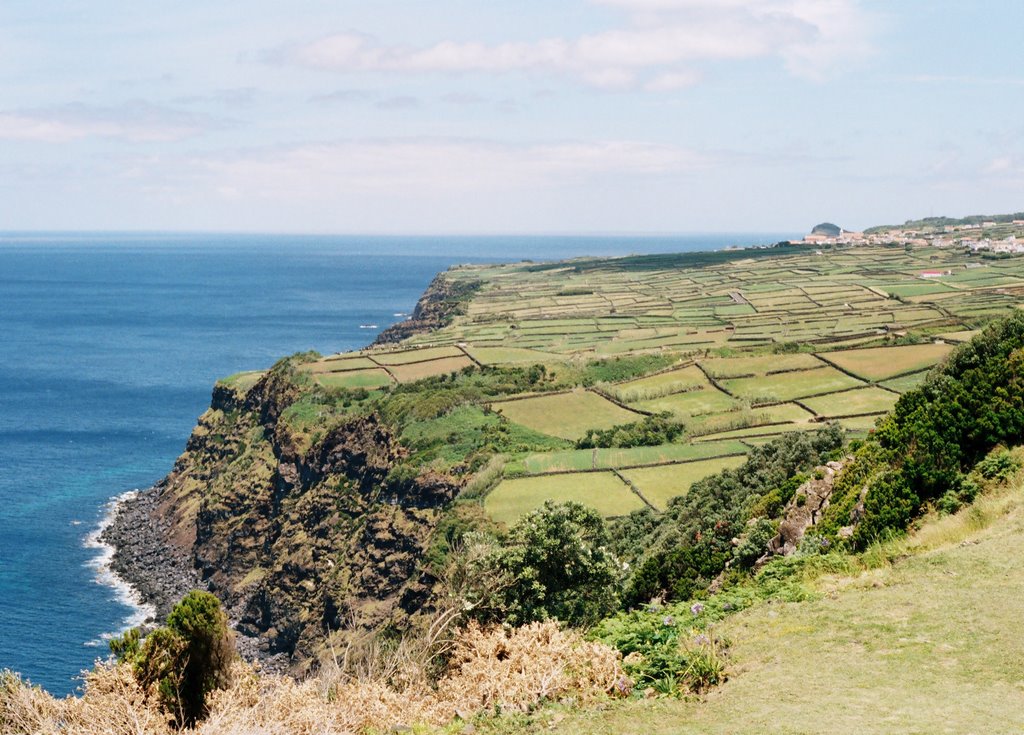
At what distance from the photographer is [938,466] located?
23.7 meters

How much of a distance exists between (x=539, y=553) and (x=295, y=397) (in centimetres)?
6746

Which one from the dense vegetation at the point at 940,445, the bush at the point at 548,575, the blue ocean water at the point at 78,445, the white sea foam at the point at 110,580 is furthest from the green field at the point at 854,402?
the blue ocean water at the point at 78,445

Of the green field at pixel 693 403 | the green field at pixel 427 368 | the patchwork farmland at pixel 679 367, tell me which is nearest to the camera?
the patchwork farmland at pixel 679 367

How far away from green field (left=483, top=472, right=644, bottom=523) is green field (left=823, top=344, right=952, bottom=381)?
27.8 metres

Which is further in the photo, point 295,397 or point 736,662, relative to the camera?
point 295,397

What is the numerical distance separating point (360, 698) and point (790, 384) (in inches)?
2433

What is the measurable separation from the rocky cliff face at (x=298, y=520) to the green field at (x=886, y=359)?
35202mm

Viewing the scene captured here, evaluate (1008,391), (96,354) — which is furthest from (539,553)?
(96,354)

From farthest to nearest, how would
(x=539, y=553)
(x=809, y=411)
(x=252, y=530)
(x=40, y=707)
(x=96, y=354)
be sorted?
1. (x=96, y=354)
2. (x=252, y=530)
3. (x=809, y=411)
4. (x=539, y=553)
5. (x=40, y=707)

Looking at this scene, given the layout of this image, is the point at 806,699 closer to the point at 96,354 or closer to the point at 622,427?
the point at 622,427

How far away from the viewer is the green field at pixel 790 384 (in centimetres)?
7125

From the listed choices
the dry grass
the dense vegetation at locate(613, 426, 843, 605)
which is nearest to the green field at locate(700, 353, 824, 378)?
the dense vegetation at locate(613, 426, 843, 605)

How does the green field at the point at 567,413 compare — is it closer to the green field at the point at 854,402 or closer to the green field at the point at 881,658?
the green field at the point at 854,402

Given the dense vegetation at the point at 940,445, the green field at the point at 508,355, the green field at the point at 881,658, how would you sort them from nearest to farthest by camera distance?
the green field at the point at 881,658 → the dense vegetation at the point at 940,445 → the green field at the point at 508,355
